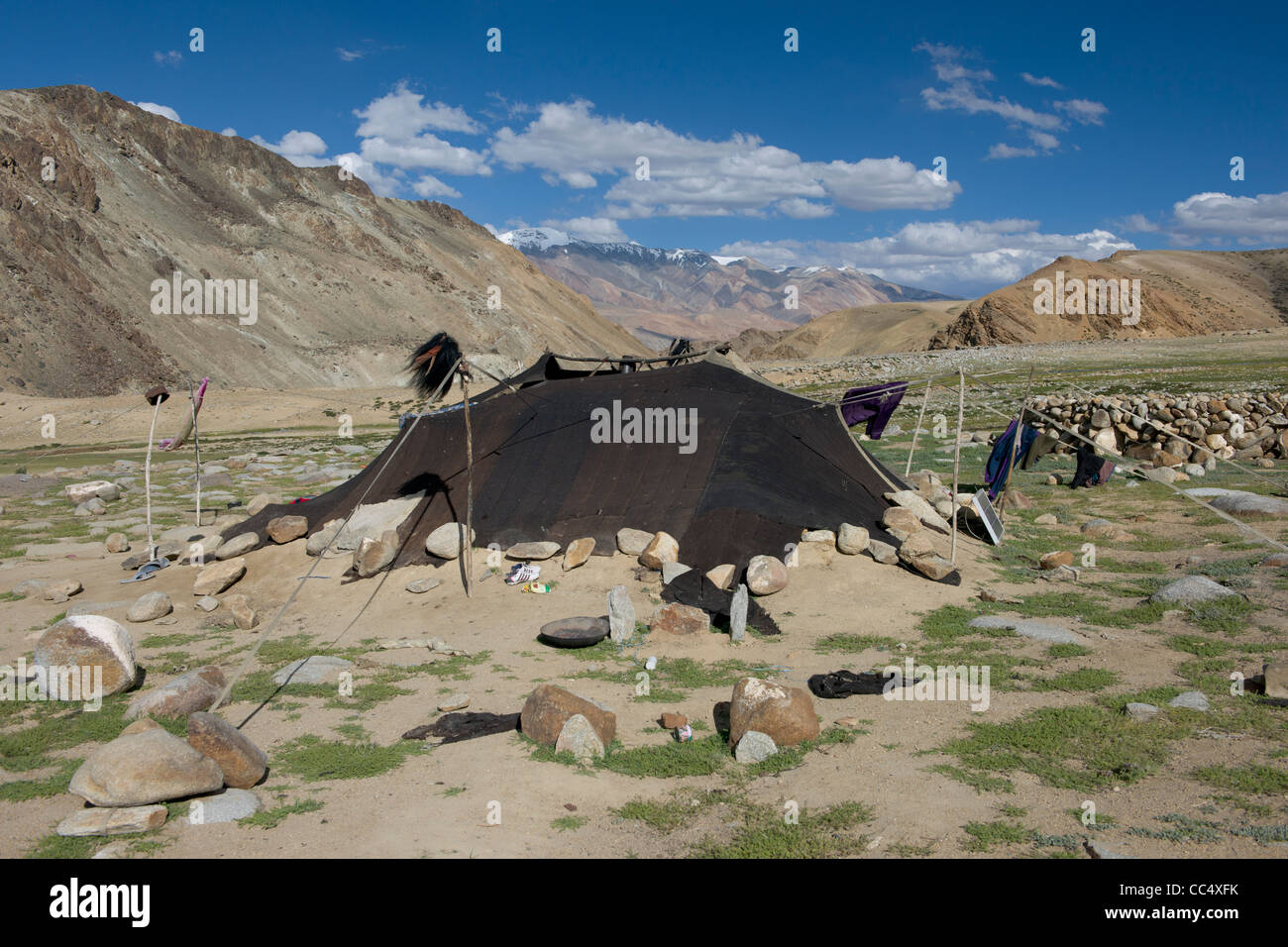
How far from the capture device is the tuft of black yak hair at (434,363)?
11266mm

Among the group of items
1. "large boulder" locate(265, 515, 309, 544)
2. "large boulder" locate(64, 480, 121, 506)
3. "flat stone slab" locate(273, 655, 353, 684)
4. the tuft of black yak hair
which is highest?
the tuft of black yak hair

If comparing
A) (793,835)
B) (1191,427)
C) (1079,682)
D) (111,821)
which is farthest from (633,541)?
(1191,427)

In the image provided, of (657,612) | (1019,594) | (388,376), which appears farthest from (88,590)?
(388,376)

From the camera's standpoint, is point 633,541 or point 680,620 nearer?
point 680,620

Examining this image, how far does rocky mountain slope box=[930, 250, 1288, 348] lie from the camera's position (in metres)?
75.5

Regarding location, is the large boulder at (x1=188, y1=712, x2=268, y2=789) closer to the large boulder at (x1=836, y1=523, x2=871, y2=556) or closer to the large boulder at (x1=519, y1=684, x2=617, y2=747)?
the large boulder at (x1=519, y1=684, x2=617, y2=747)

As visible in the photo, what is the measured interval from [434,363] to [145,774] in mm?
6664

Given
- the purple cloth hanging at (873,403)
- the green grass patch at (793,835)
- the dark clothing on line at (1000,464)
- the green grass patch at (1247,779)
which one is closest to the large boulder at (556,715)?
the green grass patch at (793,835)

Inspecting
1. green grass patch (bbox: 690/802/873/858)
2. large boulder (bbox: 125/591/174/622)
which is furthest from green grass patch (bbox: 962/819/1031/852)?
large boulder (bbox: 125/591/174/622)

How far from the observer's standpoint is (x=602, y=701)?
820 centimetres

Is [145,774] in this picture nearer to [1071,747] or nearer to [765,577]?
[1071,747]

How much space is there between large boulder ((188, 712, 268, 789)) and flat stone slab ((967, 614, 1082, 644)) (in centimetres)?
791

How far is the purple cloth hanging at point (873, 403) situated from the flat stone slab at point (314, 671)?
9750 mm

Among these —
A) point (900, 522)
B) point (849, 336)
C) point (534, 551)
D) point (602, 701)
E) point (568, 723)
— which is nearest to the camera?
point (568, 723)
